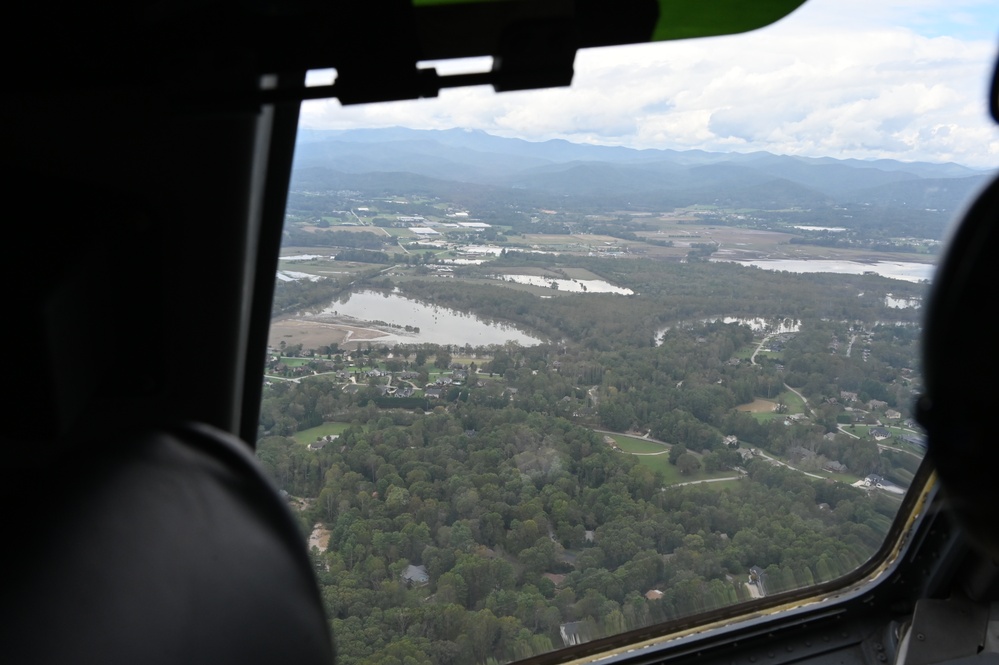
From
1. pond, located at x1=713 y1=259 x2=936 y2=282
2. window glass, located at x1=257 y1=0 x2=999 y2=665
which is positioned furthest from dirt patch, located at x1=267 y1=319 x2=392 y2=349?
pond, located at x1=713 y1=259 x2=936 y2=282

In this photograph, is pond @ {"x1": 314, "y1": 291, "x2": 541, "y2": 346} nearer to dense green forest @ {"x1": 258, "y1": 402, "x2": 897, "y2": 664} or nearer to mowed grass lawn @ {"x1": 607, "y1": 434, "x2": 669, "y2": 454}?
dense green forest @ {"x1": 258, "y1": 402, "x2": 897, "y2": 664}

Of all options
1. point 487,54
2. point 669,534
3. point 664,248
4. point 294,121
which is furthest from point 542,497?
point 487,54

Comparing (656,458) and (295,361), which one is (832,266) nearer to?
(656,458)

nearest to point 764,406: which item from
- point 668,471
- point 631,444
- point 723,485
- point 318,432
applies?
point 723,485

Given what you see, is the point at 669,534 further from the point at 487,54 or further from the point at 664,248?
the point at 487,54

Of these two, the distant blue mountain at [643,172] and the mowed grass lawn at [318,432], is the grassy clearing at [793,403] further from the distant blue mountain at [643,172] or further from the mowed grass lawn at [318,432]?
the mowed grass lawn at [318,432]

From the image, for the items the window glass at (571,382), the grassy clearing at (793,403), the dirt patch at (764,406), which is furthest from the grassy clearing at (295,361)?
the grassy clearing at (793,403)
